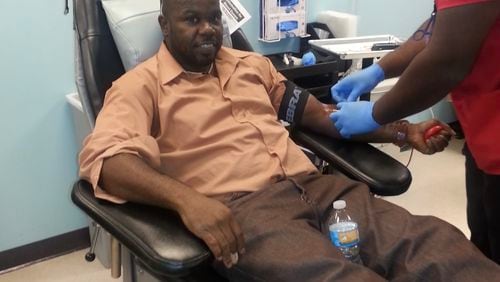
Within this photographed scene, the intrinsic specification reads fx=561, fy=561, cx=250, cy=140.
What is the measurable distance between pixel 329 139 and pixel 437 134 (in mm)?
295

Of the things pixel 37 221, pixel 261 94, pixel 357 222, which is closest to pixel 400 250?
pixel 357 222

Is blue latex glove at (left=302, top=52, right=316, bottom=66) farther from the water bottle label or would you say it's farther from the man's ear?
the water bottle label

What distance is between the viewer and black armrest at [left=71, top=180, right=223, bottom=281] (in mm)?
1036

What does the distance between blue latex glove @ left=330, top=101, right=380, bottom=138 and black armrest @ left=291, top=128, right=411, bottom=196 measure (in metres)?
0.05

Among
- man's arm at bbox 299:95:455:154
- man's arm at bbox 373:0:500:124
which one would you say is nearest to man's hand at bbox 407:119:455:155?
man's arm at bbox 299:95:455:154

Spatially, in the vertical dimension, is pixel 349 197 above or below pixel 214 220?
below

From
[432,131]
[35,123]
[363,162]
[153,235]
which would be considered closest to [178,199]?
[153,235]

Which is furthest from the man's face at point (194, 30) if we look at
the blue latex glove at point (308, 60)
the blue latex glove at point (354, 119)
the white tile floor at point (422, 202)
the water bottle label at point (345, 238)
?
the white tile floor at point (422, 202)

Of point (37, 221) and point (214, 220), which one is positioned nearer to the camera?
point (214, 220)

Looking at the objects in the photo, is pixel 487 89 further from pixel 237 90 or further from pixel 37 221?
pixel 37 221

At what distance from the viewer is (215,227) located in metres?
1.10

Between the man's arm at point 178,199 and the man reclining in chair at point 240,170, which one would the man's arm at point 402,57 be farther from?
the man's arm at point 178,199

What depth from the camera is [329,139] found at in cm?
161

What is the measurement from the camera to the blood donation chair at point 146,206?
1.06m
